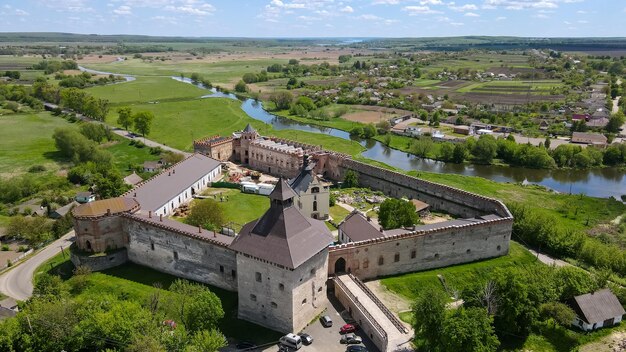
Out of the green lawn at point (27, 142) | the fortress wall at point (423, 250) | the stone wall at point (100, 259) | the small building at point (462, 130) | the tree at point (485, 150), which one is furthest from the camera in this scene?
the small building at point (462, 130)

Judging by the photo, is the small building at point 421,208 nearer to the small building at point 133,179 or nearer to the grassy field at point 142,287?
the grassy field at point 142,287

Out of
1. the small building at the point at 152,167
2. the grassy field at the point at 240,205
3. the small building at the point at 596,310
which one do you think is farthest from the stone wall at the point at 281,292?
the small building at the point at 152,167

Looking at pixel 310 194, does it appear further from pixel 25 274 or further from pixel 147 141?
pixel 147 141

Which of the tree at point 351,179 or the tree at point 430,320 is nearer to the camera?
the tree at point 430,320

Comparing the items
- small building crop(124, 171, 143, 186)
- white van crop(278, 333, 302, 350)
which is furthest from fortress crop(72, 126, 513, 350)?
small building crop(124, 171, 143, 186)

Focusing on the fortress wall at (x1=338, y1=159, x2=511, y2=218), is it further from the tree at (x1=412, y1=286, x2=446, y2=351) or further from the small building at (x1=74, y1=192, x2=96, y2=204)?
the small building at (x1=74, y1=192, x2=96, y2=204)

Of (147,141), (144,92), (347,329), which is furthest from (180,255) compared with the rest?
(144,92)
